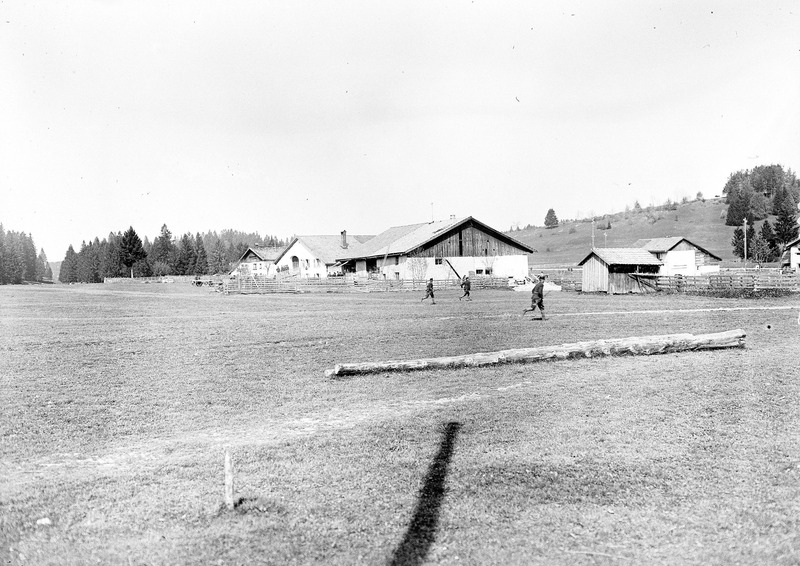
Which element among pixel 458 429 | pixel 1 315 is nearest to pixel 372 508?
pixel 458 429

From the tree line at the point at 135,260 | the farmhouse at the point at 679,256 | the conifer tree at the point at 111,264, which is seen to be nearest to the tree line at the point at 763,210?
the farmhouse at the point at 679,256

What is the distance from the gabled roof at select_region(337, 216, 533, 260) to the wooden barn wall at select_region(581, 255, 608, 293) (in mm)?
15247

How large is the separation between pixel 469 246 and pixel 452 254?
2026mm

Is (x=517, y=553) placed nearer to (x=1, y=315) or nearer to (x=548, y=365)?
(x=548, y=365)

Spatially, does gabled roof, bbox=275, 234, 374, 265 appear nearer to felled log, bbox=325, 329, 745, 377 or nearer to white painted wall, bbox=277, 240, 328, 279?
white painted wall, bbox=277, 240, 328, 279

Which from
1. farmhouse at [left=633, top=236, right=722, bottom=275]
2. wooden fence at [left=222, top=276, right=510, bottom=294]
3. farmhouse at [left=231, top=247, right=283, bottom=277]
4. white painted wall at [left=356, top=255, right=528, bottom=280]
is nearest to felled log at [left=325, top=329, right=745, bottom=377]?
wooden fence at [left=222, top=276, right=510, bottom=294]

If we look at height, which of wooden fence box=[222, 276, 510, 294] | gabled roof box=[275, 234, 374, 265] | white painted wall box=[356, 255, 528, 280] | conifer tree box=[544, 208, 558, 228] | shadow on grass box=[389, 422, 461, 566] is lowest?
shadow on grass box=[389, 422, 461, 566]

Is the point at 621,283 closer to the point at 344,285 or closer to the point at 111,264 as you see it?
the point at 344,285

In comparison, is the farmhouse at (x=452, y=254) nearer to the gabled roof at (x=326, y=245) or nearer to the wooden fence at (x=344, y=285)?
the wooden fence at (x=344, y=285)

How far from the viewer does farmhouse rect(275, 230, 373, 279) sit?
247ft

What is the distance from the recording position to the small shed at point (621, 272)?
43.2m

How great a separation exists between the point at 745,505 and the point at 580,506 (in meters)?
1.59

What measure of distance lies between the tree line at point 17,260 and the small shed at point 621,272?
111478mm

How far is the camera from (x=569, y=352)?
14.9 m
